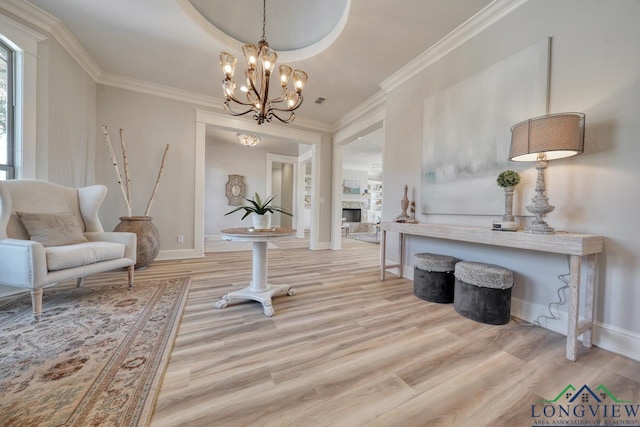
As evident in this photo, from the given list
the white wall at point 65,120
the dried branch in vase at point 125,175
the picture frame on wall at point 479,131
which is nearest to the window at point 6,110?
the white wall at point 65,120

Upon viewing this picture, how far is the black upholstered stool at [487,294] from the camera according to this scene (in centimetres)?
172

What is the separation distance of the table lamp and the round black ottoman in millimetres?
742

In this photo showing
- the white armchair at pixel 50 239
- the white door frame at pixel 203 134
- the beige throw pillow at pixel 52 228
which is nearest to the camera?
the white armchair at pixel 50 239

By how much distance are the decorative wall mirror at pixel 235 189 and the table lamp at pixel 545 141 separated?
6.02 m

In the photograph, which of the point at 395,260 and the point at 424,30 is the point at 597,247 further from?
the point at 424,30

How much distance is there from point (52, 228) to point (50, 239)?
110 millimetres

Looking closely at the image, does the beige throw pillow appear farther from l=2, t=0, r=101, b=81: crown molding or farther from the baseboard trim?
l=2, t=0, r=101, b=81: crown molding

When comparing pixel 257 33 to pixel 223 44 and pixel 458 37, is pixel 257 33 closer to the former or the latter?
pixel 223 44

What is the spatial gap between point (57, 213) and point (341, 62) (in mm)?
3444

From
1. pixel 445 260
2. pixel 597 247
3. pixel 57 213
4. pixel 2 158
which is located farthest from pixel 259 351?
pixel 2 158

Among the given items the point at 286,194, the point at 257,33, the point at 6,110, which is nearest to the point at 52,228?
the point at 6,110

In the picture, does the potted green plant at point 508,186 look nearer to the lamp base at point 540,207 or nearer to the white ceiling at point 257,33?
the lamp base at point 540,207

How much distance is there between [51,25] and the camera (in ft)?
7.63

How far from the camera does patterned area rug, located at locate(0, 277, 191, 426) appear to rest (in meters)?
0.92
